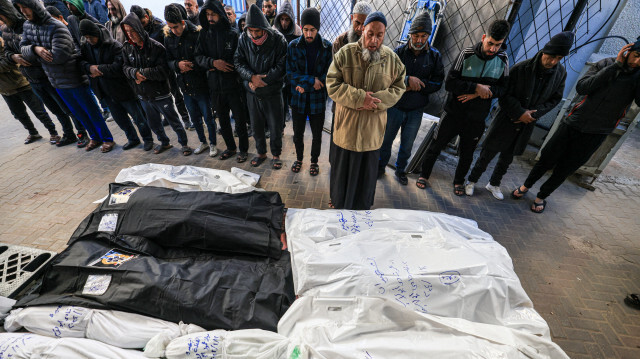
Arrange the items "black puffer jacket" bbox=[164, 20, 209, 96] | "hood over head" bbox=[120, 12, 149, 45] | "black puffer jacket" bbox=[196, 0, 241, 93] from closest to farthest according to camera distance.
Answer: "hood over head" bbox=[120, 12, 149, 45] → "black puffer jacket" bbox=[196, 0, 241, 93] → "black puffer jacket" bbox=[164, 20, 209, 96]

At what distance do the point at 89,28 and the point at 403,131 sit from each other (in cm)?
481

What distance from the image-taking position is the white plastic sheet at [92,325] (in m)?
1.64

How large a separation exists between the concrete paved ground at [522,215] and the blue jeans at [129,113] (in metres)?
0.37

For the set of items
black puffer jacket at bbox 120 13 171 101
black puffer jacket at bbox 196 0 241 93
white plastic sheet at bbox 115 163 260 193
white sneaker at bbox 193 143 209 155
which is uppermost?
black puffer jacket at bbox 196 0 241 93

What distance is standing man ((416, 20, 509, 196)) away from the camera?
9.60 ft

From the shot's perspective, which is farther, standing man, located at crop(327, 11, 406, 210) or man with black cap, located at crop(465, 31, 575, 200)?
man with black cap, located at crop(465, 31, 575, 200)

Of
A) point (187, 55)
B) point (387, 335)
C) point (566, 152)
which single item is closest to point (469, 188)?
point (566, 152)

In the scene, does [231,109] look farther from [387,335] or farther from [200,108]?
[387,335]

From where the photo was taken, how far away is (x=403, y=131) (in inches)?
152

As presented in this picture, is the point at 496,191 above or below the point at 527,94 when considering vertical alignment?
below

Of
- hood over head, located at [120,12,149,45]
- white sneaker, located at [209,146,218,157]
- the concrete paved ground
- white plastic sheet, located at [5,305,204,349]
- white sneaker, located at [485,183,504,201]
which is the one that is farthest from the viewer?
white sneaker, located at [209,146,218,157]

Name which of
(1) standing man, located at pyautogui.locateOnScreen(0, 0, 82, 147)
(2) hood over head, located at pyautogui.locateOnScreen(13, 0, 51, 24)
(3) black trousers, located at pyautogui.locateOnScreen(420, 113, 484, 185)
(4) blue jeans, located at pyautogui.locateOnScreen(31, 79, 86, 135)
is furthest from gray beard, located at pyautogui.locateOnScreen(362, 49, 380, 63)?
(4) blue jeans, located at pyautogui.locateOnScreen(31, 79, 86, 135)

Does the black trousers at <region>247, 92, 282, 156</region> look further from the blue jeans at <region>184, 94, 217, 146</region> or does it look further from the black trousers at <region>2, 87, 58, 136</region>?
the black trousers at <region>2, 87, 58, 136</region>

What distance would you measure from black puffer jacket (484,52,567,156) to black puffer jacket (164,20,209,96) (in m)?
4.28
